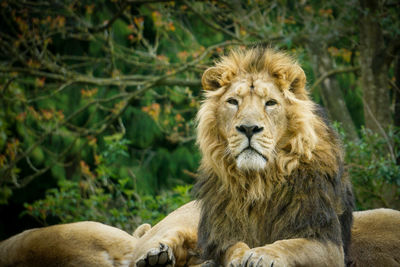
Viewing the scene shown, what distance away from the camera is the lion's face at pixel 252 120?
3.26m

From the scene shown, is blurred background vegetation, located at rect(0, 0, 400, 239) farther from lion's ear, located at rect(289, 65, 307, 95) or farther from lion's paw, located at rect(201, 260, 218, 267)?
lion's paw, located at rect(201, 260, 218, 267)

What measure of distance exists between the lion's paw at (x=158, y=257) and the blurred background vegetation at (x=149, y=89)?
7.27ft

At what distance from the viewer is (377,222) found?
4.06 meters

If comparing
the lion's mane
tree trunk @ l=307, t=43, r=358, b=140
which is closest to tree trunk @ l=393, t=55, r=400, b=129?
tree trunk @ l=307, t=43, r=358, b=140

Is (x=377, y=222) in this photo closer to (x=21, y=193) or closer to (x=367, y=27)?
(x=367, y=27)

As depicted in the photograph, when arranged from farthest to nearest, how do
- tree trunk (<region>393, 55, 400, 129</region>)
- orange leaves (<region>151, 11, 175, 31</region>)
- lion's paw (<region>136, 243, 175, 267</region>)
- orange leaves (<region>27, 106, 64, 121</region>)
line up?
orange leaves (<region>151, 11, 175, 31</region>) → orange leaves (<region>27, 106, 64, 121</region>) → tree trunk (<region>393, 55, 400, 129</region>) → lion's paw (<region>136, 243, 175, 267</region>)

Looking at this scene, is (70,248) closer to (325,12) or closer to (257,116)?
(257,116)

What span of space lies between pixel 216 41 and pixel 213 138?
6726 millimetres

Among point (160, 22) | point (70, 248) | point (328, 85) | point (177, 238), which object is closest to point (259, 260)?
point (177, 238)

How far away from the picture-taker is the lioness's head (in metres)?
3.29

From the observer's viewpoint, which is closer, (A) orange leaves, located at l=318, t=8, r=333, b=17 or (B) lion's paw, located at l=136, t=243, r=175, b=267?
(B) lion's paw, located at l=136, t=243, r=175, b=267

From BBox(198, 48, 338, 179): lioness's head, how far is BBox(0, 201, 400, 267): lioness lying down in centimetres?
66

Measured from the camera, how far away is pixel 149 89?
8.40 meters

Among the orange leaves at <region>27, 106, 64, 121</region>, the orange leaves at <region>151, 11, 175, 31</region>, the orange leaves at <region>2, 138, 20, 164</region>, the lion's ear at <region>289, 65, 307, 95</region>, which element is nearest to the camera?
the lion's ear at <region>289, 65, 307, 95</region>
